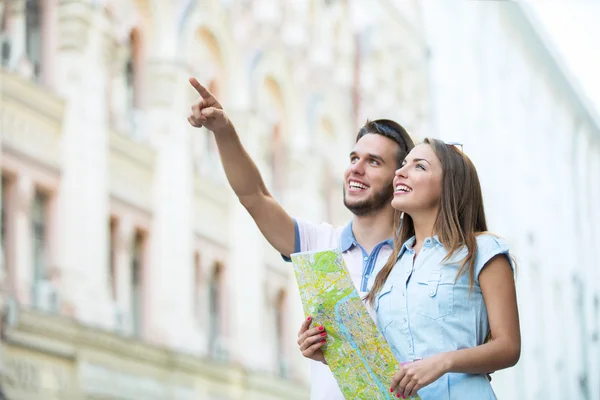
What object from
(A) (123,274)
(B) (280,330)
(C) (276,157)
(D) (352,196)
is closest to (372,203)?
(D) (352,196)

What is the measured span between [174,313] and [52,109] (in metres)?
2.99

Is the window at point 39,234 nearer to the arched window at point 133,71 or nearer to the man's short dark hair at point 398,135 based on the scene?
the arched window at point 133,71

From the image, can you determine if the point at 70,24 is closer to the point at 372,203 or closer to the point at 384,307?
the point at 372,203

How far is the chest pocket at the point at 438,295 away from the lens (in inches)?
103

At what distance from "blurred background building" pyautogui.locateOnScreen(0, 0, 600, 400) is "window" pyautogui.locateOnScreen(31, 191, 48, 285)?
0.8 inches

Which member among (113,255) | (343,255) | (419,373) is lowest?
(419,373)

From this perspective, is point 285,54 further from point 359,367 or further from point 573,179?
point 359,367

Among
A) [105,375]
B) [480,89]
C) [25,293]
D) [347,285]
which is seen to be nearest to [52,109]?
[25,293]

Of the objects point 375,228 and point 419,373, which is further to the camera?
point 375,228

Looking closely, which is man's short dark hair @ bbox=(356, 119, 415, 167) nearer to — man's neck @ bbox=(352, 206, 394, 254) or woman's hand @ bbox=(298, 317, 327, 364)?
man's neck @ bbox=(352, 206, 394, 254)

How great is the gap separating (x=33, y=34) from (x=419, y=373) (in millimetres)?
10234

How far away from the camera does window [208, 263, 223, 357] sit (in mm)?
15125

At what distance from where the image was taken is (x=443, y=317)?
8.55 ft

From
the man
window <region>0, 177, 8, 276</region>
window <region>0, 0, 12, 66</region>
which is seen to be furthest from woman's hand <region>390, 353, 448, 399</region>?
window <region>0, 0, 12, 66</region>
